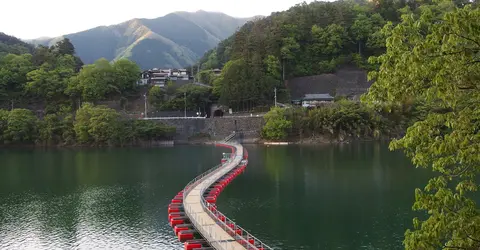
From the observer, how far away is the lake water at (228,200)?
70.4 ft

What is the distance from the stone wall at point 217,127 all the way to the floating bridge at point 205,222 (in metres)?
38.5

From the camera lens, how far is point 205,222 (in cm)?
2109

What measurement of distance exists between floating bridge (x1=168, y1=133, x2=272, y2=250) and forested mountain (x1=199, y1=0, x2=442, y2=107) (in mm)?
44091

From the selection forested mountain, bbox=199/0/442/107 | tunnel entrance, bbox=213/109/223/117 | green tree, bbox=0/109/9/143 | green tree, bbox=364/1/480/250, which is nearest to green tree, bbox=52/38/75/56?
green tree, bbox=0/109/9/143

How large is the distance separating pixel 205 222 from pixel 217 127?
54407 mm

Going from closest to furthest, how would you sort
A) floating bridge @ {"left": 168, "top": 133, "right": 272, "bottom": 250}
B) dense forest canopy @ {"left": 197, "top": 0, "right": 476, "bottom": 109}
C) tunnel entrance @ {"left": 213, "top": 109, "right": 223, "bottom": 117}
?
floating bridge @ {"left": 168, "top": 133, "right": 272, "bottom": 250} → dense forest canopy @ {"left": 197, "top": 0, "right": 476, "bottom": 109} → tunnel entrance @ {"left": 213, "top": 109, "right": 223, "bottom": 117}

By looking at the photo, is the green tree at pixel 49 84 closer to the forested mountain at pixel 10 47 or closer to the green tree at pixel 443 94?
the forested mountain at pixel 10 47

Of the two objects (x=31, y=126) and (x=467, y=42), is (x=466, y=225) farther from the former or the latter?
(x=31, y=126)

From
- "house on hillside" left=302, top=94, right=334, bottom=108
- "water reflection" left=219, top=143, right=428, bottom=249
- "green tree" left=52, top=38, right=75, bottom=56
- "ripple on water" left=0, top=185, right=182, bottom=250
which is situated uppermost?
"green tree" left=52, top=38, right=75, bottom=56

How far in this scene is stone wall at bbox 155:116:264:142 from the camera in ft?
241

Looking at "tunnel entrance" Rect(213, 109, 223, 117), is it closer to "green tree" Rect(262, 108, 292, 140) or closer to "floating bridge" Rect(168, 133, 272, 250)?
"green tree" Rect(262, 108, 292, 140)

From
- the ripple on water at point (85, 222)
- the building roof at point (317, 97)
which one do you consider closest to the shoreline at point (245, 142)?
the building roof at point (317, 97)

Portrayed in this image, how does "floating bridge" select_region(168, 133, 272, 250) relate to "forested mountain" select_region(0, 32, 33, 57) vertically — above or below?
below

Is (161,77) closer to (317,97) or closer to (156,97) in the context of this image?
(156,97)
